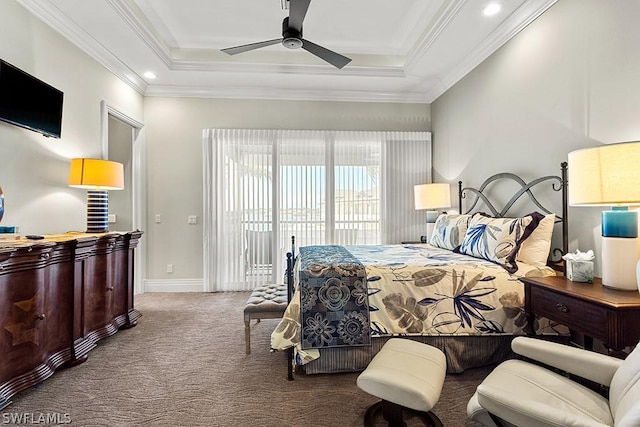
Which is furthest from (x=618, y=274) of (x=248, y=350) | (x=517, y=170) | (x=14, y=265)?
(x=14, y=265)

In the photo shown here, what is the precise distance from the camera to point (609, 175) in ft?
5.47

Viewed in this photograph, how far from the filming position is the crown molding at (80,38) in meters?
2.75

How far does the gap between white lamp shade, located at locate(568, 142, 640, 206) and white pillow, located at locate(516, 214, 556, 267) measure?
682mm

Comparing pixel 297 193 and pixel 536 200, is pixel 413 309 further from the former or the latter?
A: pixel 297 193

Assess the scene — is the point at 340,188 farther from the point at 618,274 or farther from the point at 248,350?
the point at 618,274

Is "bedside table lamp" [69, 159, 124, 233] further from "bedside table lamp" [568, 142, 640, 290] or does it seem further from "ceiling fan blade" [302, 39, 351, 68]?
"bedside table lamp" [568, 142, 640, 290]

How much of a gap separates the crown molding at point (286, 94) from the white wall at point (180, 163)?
3.3 inches

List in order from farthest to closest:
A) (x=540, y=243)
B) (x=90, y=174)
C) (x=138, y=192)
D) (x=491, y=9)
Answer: (x=138, y=192), (x=90, y=174), (x=491, y=9), (x=540, y=243)

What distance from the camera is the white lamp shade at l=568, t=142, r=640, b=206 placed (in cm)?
161

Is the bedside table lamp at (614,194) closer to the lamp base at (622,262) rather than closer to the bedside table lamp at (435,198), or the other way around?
the lamp base at (622,262)

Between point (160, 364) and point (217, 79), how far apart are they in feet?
11.9

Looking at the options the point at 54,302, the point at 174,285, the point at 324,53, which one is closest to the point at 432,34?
the point at 324,53

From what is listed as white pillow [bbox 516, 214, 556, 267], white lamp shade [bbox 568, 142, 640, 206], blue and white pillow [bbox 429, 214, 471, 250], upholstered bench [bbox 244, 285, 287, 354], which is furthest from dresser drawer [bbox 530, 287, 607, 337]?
upholstered bench [bbox 244, 285, 287, 354]

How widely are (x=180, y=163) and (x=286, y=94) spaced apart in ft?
6.23
